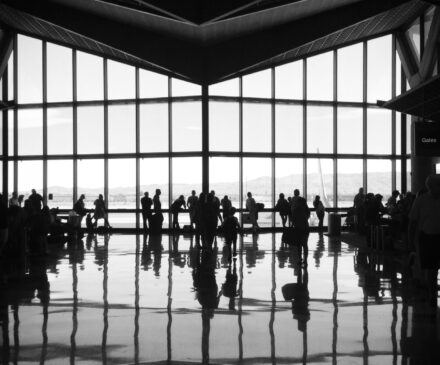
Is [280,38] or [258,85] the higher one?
[280,38]

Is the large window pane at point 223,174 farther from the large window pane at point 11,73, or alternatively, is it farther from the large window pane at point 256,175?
the large window pane at point 11,73

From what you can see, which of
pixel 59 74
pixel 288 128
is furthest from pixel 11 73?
pixel 288 128

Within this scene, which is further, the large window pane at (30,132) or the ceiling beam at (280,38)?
the large window pane at (30,132)

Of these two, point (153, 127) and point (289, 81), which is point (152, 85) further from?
point (289, 81)

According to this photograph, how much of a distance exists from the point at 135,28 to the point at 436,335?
16775 mm

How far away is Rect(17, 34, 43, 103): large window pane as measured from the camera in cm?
2280

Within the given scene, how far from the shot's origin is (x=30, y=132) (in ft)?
74.9

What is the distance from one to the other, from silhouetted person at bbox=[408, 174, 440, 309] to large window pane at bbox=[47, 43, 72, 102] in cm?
1812

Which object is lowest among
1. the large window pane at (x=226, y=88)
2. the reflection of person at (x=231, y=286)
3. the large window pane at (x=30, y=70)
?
the reflection of person at (x=231, y=286)

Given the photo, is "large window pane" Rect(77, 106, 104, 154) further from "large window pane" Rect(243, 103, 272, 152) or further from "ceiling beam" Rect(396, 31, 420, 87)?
"ceiling beam" Rect(396, 31, 420, 87)

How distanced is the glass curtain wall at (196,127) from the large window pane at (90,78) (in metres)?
0.04

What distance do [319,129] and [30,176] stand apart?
11393 mm

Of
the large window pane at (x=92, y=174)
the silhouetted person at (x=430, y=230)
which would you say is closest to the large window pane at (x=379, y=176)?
the large window pane at (x=92, y=174)

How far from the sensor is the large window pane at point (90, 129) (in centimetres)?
2252
